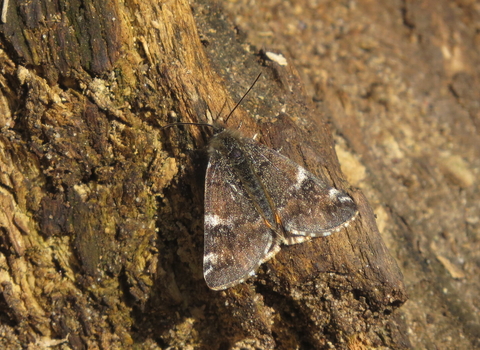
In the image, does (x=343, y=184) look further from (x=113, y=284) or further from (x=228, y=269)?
(x=113, y=284)

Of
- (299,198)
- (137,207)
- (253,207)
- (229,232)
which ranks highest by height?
(299,198)

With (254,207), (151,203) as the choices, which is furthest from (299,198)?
(151,203)

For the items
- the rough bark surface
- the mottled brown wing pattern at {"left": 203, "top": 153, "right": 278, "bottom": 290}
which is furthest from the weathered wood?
the mottled brown wing pattern at {"left": 203, "top": 153, "right": 278, "bottom": 290}

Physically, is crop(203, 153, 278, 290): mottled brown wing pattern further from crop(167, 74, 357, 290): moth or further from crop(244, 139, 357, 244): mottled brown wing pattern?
crop(244, 139, 357, 244): mottled brown wing pattern

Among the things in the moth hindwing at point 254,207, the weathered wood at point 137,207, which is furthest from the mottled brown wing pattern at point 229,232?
the weathered wood at point 137,207

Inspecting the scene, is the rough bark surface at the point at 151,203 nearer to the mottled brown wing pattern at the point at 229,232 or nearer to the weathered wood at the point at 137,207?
the weathered wood at the point at 137,207

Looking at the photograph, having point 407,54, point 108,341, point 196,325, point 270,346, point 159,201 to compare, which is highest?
point 407,54

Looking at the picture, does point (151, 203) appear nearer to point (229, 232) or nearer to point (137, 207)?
point (137, 207)

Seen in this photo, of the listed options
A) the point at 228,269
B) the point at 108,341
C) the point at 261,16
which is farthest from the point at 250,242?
the point at 261,16
